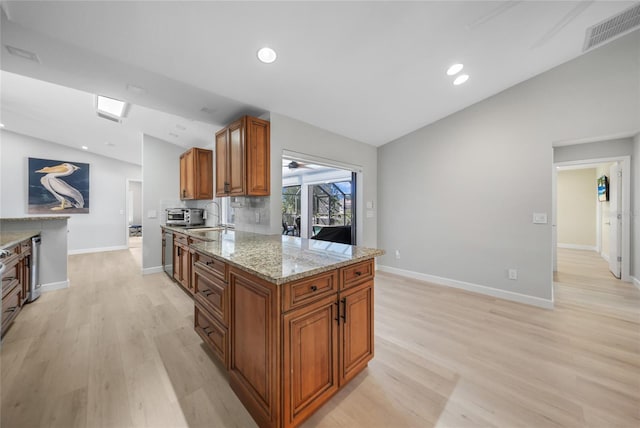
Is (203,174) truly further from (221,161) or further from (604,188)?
(604,188)

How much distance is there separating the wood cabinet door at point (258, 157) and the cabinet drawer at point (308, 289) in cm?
167

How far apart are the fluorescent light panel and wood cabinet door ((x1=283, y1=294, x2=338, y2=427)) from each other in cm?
400

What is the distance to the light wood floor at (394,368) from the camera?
4.53 ft

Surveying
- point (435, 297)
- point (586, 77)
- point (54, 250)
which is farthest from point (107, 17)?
point (586, 77)

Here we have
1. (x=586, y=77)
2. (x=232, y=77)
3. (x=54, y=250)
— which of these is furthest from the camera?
(x=54, y=250)

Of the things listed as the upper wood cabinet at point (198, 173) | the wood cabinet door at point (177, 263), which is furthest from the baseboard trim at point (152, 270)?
the upper wood cabinet at point (198, 173)

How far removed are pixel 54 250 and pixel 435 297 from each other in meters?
5.66

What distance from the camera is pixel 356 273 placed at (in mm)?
1581

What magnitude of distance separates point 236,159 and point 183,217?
7.96 feet

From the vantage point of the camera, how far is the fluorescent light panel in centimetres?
330

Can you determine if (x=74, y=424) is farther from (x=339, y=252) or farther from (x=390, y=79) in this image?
(x=390, y=79)

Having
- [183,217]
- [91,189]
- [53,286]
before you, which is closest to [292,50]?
[183,217]

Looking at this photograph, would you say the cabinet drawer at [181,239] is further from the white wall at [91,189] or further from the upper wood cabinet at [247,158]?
the white wall at [91,189]

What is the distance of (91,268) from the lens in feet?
15.6
